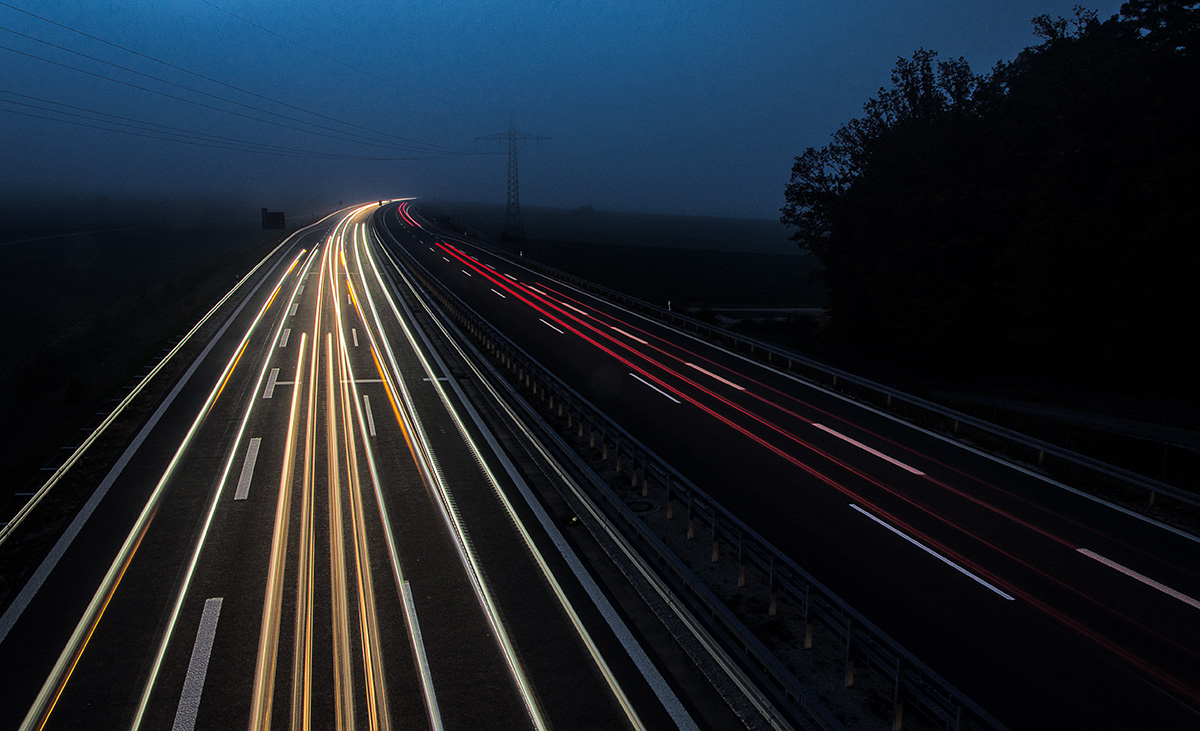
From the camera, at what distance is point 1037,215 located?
3153cm

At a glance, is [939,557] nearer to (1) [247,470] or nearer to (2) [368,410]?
(1) [247,470]

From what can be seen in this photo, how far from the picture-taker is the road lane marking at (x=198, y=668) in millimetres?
6855

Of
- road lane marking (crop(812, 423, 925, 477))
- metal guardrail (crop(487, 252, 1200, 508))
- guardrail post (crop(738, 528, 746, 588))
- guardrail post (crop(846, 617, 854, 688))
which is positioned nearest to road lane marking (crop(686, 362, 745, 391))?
metal guardrail (crop(487, 252, 1200, 508))

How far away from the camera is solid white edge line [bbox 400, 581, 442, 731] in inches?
276

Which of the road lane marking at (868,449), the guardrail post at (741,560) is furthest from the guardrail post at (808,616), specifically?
the road lane marking at (868,449)

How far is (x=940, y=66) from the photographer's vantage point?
150 feet

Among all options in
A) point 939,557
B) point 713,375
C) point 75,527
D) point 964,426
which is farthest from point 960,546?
point 75,527

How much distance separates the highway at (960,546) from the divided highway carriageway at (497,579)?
5 centimetres

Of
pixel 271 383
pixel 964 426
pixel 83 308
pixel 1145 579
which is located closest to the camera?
pixel 1145 579

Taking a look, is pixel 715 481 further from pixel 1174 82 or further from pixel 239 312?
pixel 239 312

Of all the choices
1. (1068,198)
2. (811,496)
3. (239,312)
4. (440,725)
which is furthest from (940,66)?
(440,725)

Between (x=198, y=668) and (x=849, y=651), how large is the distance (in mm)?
7466

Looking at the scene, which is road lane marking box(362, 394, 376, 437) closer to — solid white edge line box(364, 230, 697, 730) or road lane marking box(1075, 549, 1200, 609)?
solid white edge line box(364, 230, 697, 730)

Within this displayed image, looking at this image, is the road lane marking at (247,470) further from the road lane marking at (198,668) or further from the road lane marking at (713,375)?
the road lane marking at (713,375)
